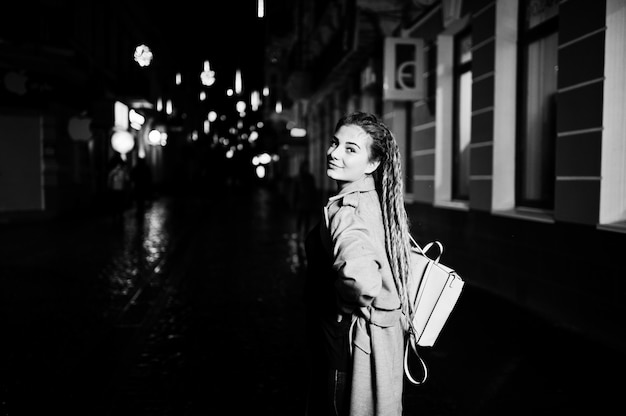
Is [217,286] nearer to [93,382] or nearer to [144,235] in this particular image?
[93,382]

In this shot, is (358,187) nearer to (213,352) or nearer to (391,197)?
(391,197)

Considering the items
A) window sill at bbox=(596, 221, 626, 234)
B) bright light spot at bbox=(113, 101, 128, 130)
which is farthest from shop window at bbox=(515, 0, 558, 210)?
bright light spot at bbox=(113, 101, 128, 130)

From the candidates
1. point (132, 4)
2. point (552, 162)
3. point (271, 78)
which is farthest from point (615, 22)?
point (271, 78)

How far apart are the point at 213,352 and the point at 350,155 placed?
11.7ft

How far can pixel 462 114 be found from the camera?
10.5m

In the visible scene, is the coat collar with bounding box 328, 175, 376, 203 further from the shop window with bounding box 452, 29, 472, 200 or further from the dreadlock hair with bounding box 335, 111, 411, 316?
the shop window with bounding box 452, 29, 472, 200

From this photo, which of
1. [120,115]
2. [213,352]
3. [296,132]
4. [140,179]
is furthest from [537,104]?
[296,132]

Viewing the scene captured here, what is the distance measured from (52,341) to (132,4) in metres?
29.8

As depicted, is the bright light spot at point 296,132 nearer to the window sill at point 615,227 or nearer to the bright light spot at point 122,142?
the bright light spot at point 122,142

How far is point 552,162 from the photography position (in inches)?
301

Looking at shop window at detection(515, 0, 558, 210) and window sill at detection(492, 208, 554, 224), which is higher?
shop window at detection(515, 0, 558, 210)

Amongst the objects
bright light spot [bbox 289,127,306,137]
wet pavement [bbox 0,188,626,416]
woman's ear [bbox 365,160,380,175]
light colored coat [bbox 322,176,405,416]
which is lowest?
wet pavement [bbox 0,188,626,416]

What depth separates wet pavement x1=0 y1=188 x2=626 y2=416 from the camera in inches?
173

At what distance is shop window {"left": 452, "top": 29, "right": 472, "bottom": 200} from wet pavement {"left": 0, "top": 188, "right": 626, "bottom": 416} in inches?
103
